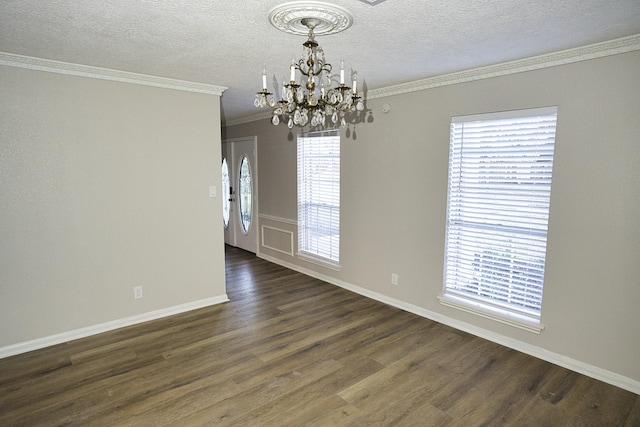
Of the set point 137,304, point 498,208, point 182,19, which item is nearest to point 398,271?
point 498,208

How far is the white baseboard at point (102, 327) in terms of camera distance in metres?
3.12

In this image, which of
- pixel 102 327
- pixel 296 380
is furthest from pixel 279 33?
pixel 102 327

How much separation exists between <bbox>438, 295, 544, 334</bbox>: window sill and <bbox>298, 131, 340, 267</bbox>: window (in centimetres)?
168

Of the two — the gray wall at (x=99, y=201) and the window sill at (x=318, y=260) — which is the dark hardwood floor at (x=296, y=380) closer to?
the gray wall at (x=99, y=201)

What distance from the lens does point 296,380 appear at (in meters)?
2.75

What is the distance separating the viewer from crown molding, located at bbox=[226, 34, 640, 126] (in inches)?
99.3

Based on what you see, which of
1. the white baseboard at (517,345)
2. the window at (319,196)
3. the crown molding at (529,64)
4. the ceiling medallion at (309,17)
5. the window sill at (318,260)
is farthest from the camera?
the window sill at (318,260)

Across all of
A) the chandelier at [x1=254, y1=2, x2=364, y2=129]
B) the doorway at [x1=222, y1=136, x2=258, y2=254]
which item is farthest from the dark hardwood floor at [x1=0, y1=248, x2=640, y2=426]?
the doorway at [x1=222, y1=136, x2=258, y2=254]

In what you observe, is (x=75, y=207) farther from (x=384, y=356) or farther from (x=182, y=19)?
(x=384, y=356)

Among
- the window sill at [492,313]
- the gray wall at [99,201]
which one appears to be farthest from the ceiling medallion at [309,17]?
the window sill at [492,313]

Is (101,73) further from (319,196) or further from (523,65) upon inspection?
(523,65)

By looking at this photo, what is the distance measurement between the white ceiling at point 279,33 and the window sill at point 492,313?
84.6 inches

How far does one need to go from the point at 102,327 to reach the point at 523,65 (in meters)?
4.38

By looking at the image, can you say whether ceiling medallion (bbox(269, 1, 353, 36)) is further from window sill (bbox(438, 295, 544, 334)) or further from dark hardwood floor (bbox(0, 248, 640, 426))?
window sill (bbox(438, 295, 544, 334))
